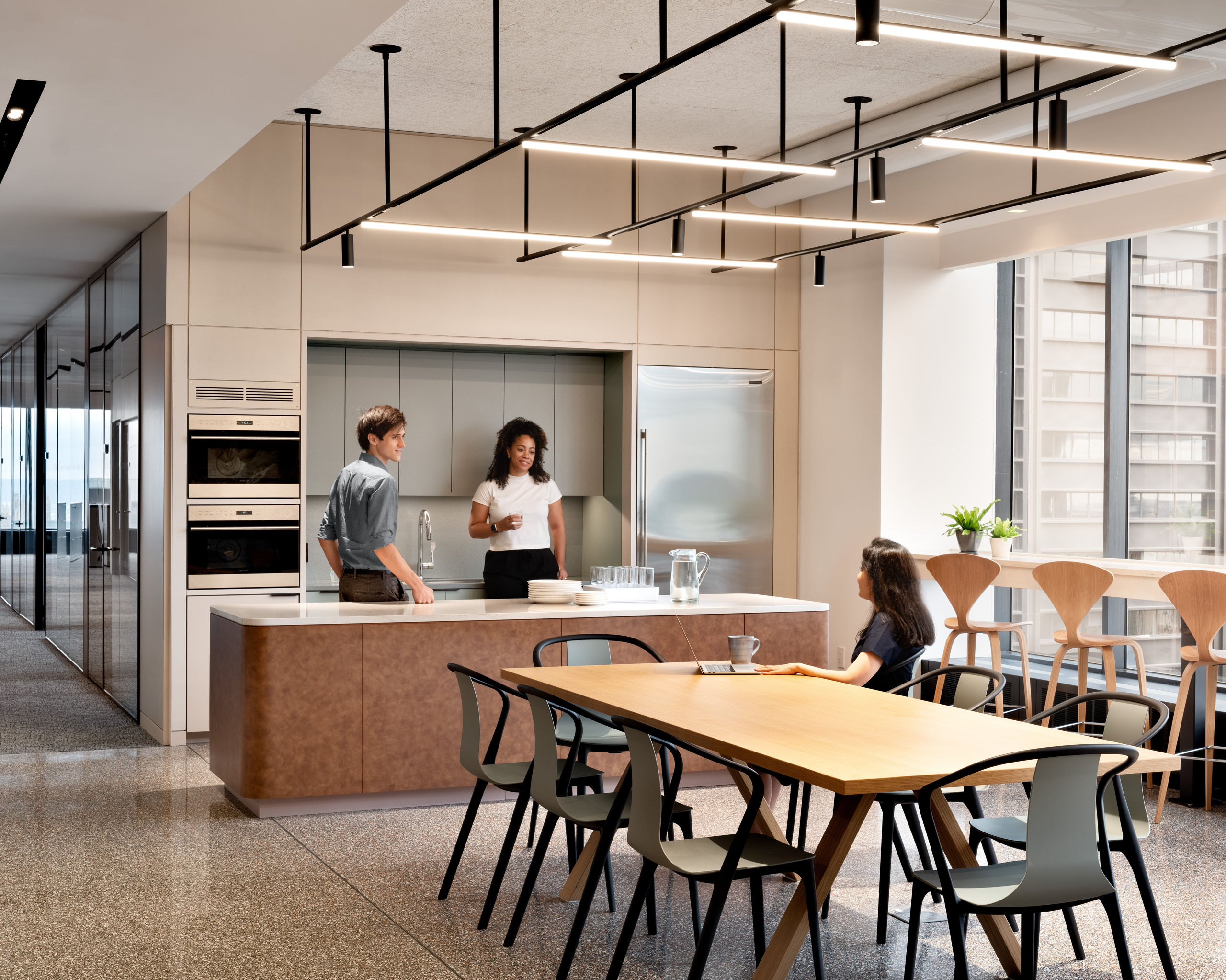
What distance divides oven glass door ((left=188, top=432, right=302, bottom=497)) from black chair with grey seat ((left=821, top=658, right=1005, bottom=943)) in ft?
12.5

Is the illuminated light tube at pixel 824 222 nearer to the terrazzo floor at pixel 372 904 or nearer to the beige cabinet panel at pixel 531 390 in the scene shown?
the terrazzo floor at pixel 372 904

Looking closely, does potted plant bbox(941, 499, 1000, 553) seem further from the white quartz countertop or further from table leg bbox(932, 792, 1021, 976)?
table leg bbox(932, 792, 1021, 976)

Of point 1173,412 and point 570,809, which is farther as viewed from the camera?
point 1173,412

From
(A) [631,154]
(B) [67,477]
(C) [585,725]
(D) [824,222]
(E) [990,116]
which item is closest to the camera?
(A) [631,154]

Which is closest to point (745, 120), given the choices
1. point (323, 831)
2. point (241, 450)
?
point (241, 450)

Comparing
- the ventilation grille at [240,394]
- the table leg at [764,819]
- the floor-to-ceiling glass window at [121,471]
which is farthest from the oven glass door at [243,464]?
the table leg at [764,819]

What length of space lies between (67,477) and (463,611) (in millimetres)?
6162

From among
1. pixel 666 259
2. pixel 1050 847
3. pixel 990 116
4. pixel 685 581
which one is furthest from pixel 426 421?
pixel 1050 847

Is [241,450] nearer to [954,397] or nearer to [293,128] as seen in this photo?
[293,128]

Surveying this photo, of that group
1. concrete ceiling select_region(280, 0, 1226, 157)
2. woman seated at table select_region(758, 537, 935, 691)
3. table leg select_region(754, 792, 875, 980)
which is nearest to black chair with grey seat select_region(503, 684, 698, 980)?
table leg select_region(754, 792, 875, 980)

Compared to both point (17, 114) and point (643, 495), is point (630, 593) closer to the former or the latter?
point (643, 495)

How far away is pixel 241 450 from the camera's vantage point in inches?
281

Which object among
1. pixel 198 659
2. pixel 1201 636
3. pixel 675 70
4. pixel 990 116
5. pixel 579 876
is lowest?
pixel 579 876

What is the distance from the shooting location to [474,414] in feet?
26.3
